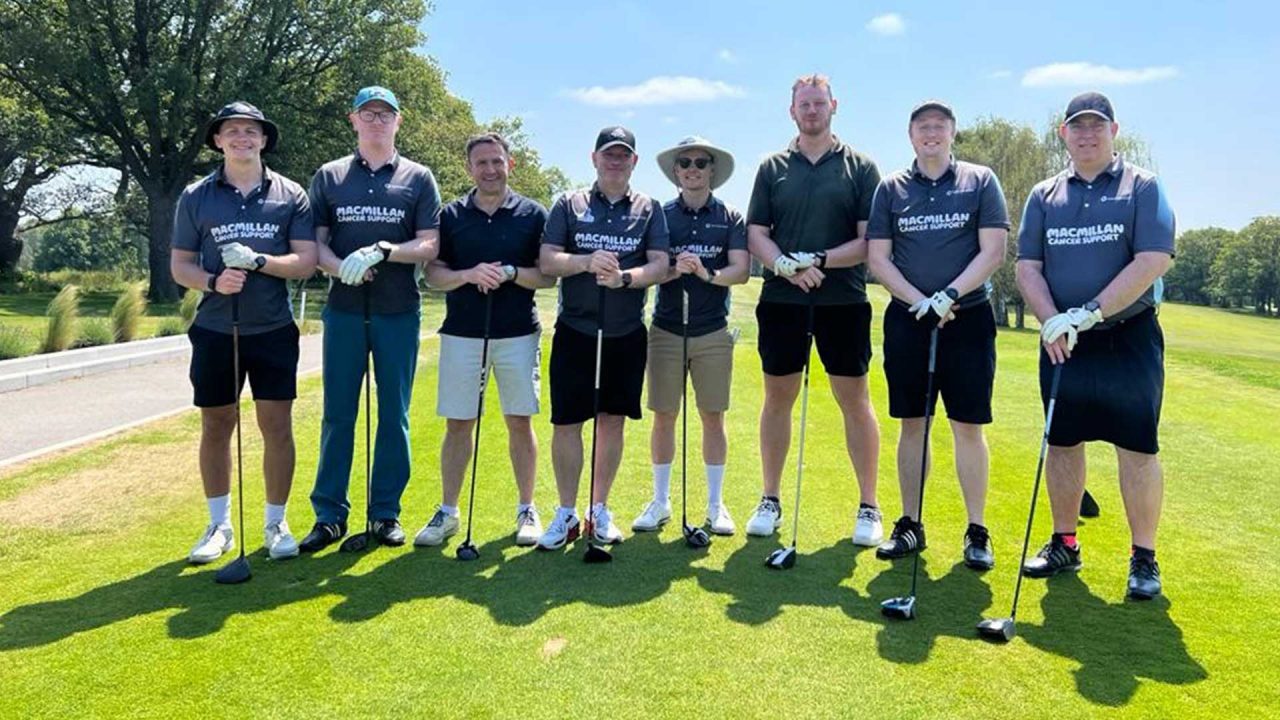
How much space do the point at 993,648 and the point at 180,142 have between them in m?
31.3

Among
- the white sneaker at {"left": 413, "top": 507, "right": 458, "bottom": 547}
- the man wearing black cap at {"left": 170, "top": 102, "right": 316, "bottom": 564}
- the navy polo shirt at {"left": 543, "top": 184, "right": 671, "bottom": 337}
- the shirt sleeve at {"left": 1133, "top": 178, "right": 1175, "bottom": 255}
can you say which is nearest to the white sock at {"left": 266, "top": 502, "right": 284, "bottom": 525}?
the man wearing black cap at {"left": 170, "top": 102, "right": 316, "bottom": 564}

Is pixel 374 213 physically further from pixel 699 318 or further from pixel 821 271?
pixel 821 271

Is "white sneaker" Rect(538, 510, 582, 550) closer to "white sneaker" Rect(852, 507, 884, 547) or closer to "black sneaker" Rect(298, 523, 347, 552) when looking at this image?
"black sneaker" Rect(298, 523, 347, 552)

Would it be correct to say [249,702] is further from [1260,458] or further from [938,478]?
[1260,458]

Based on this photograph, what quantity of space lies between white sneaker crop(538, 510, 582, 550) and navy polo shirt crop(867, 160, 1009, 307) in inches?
93.3

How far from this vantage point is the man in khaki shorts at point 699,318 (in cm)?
507

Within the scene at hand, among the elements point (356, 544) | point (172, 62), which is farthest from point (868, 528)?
point (172, 62)

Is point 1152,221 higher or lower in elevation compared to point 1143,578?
higher

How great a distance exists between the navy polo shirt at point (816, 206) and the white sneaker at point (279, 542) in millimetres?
3107

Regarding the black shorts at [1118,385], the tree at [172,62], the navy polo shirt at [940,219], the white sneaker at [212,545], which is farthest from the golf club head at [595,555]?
the tree at [172,62]

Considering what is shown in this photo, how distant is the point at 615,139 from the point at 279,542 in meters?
2.93

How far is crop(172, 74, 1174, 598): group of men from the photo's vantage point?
4.30 meters

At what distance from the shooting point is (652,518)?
515 centimetres

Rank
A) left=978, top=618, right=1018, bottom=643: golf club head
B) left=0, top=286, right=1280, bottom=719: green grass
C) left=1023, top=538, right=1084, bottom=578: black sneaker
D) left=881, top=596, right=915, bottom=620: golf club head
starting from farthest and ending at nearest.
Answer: left=1023, top=538, right=1084, bottom=578: black sneaker → left=881, top=596, right=915, bottom=620: golf club head → left=978, top=618, right=1018, bottom=643: golf club head → left=0, top=286, right=1280, bottom=719: green grass
